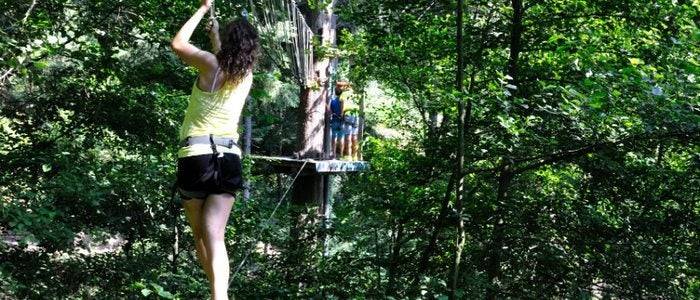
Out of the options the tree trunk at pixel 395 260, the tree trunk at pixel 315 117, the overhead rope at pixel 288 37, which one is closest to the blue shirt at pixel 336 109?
the tree trunk at pixel 315 117

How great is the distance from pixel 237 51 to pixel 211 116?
27cm

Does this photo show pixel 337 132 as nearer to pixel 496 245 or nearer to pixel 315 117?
pixel 315 117

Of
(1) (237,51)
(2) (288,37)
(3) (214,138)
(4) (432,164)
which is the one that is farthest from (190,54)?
(2) (288,37)

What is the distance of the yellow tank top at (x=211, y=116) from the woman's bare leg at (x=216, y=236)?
198mm

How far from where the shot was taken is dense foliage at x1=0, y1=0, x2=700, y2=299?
358 centimetres

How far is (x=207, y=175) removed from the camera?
236cm

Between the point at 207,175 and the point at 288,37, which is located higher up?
the point at 288,37

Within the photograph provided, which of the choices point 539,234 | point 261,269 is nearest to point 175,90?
point 261,269

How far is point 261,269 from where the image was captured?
4836 mm

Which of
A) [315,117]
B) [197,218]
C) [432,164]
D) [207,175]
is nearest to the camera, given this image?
[207,175]

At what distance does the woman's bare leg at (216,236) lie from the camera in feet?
7.91

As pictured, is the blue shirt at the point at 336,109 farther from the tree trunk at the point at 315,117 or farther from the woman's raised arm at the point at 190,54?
the woman's raised arm at the point at 190,54

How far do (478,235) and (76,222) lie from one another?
3.12 m

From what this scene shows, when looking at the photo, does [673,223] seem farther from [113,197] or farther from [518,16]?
[113,197]
